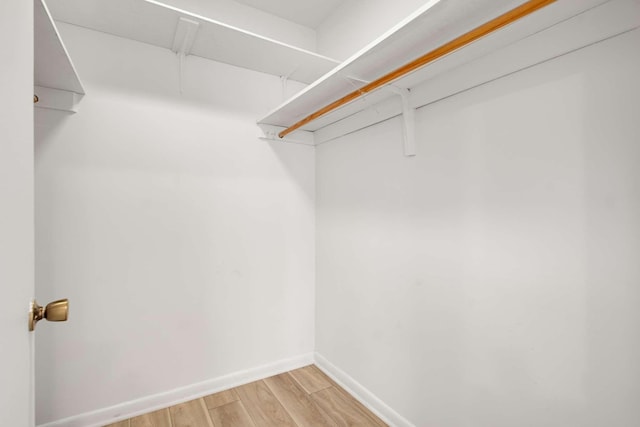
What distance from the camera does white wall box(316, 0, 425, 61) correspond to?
5.85 feet

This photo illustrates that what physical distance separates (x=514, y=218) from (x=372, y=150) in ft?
3.02

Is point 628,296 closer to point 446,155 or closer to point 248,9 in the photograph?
point 446,155

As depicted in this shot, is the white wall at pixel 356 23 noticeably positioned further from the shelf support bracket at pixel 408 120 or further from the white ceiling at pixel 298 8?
the shelf support bracket at pixel 408 120

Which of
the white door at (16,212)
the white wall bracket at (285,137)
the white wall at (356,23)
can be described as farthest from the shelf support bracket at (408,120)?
the white door at (16,212)

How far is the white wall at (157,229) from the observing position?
1.64 metres

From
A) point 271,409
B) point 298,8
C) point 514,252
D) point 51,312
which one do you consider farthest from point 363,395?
point 298,8

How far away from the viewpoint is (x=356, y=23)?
2037 mm

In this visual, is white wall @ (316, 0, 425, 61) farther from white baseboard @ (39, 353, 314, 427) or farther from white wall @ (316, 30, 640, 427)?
white baseboard @ (39, 353, 314, 427)

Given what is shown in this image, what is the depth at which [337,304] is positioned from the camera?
2.21 metres

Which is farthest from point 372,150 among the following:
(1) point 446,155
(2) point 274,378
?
(2) point 274,378

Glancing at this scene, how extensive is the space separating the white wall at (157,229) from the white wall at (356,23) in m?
0.51

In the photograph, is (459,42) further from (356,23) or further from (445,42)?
(356,23)

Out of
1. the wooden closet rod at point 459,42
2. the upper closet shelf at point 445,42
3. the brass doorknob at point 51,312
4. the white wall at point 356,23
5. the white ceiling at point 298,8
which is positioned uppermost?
the white ceiling at point 298,8

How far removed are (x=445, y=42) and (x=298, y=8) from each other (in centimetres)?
137
